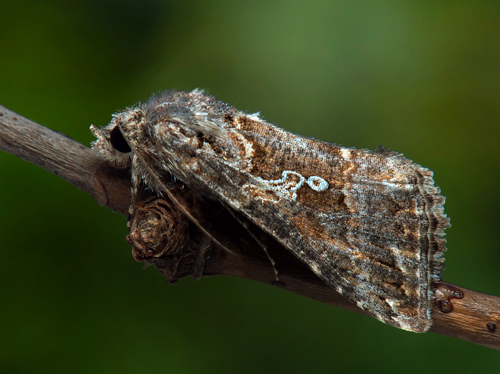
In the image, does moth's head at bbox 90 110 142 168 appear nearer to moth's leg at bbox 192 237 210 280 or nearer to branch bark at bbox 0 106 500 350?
branch bark at bbox 0 106 500 350

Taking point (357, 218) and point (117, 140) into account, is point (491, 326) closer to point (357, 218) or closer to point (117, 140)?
point (357, 218)

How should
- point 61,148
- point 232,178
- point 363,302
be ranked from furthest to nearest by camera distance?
point 61,148 → point 232,178 → point 363,302

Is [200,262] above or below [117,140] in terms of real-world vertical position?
below

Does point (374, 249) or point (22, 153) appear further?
point (22, 153)

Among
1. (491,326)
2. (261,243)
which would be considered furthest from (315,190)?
(491,326)

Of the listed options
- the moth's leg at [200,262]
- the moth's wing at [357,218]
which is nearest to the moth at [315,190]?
the moth's wing at [357,218]

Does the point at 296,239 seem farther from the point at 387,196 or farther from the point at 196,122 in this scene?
the point at 196,122

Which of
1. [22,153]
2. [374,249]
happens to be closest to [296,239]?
[374,249]
